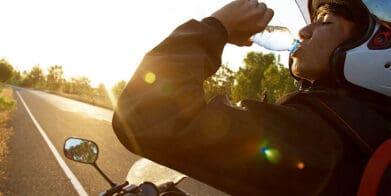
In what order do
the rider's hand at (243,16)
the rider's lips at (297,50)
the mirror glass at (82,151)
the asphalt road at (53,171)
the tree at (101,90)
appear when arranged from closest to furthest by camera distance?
1. the rider's hand at (243,16)
2. the rider's lips at (297,50)
3. the mirror glass at (82,151)
4. the asphalt road at (53,171)
5. the tree at (101,90)

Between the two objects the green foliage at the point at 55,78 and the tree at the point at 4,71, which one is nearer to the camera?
the tree at the point at 4,71

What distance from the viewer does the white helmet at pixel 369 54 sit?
1.26 meters

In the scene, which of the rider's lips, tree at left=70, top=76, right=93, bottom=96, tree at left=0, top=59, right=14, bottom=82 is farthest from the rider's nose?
tree at left=70, top=76, right=93, bottom=96

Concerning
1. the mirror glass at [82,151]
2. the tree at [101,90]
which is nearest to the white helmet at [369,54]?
the mirror glass at [82,151]

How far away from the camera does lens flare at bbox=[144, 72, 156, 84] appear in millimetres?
997

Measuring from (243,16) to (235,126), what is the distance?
12.7 inches

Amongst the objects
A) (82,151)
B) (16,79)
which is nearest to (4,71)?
(82,151)

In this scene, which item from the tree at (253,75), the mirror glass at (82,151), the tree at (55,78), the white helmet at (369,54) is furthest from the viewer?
the tree at (55,78)

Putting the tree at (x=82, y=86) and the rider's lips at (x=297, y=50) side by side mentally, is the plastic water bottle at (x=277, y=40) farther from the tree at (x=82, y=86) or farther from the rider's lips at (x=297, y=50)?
the tree at (x=82, y=86)

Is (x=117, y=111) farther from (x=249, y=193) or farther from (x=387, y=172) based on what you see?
(x=387, y=172)

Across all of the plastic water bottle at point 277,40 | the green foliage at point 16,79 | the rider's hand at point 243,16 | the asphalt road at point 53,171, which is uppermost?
the rider's hand at point 243,16

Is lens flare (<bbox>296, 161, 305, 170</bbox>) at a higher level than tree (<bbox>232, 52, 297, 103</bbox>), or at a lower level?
higher

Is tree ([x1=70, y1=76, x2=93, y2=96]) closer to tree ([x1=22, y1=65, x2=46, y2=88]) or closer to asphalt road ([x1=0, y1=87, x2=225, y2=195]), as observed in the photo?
tree ([x1=22, y1=65, x2=46, y2=88])

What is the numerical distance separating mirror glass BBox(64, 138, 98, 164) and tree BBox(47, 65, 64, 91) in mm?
154836
